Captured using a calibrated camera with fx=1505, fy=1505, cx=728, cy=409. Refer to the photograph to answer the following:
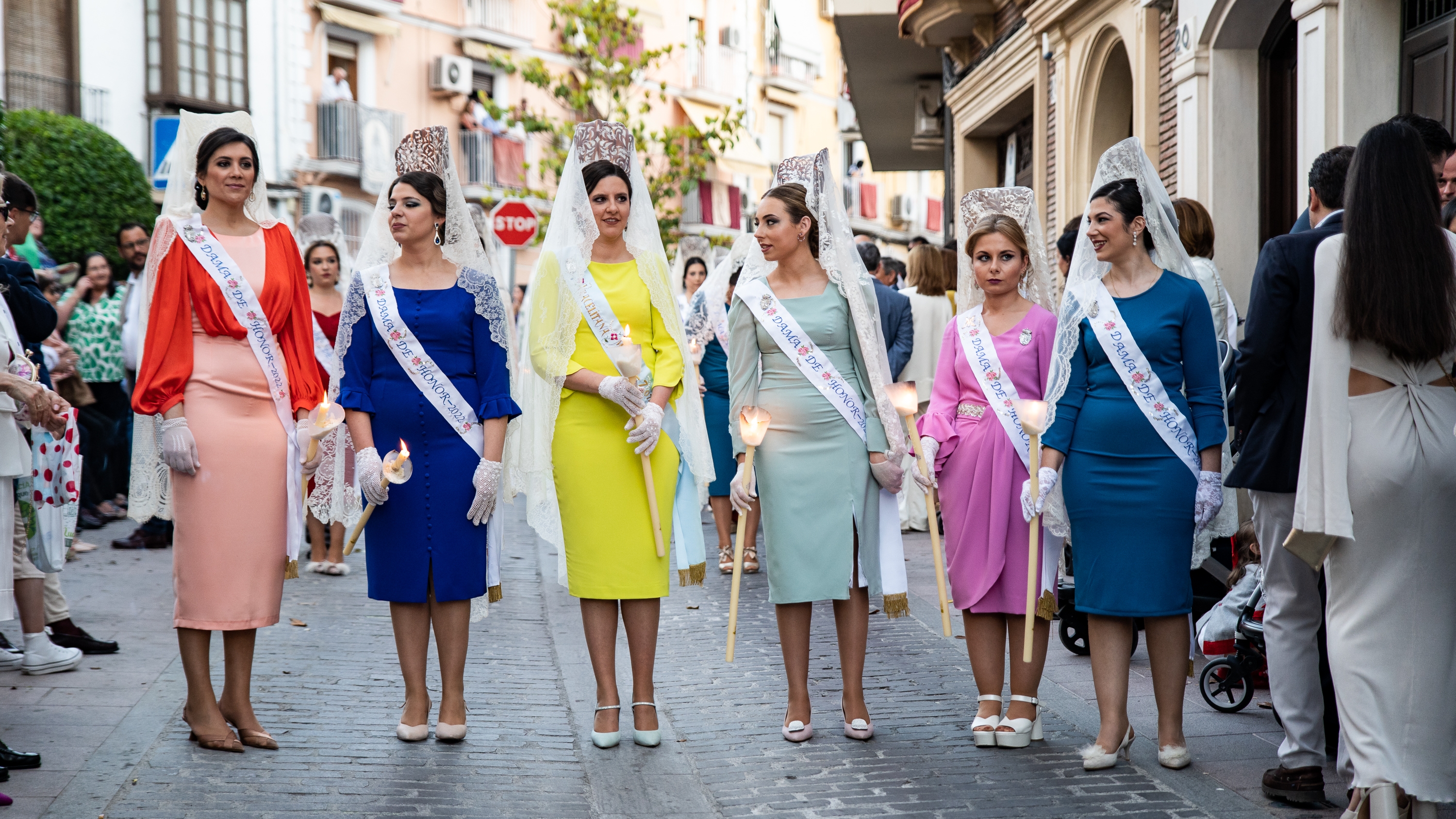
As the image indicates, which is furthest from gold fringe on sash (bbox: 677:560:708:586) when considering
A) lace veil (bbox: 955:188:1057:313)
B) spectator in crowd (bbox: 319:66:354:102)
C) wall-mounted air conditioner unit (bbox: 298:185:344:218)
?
spectator in crowd (bbox: 319:66:354:102)

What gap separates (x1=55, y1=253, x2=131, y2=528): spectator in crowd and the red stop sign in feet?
25.6

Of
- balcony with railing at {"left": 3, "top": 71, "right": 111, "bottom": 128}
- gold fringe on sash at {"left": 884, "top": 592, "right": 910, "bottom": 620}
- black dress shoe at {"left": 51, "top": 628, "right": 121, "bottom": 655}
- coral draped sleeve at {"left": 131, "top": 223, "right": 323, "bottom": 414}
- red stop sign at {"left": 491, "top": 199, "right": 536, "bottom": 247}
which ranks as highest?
balcony with railing at {"left": 3, "top": 71, "right": 111, "bottom": 128}

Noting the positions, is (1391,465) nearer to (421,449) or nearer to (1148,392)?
(1148,392)

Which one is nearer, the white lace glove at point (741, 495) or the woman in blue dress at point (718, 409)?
the white lace glove at point (741, 495)

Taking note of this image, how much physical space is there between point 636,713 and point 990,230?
2.18m

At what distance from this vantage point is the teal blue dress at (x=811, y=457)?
5.48 m

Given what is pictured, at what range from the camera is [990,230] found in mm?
5516

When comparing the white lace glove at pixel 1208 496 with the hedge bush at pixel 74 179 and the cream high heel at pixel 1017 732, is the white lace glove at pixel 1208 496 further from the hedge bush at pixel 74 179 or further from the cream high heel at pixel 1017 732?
the hedge bush at pixel 74 179

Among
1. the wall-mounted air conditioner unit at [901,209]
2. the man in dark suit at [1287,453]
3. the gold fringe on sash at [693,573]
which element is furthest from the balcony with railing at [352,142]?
the man in dark suit at [1287,453]

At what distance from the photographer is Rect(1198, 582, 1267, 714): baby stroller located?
5742 mm

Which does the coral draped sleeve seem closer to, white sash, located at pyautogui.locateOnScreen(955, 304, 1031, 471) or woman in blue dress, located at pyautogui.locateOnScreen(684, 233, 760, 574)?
white sash, located at pyautogui.locateOnScreen(955, 304, 1031, 471)

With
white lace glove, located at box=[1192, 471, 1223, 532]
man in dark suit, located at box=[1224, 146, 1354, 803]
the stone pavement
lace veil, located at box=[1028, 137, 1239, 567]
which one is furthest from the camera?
lace veil, located at box=[1028, 137, 1239, 567]

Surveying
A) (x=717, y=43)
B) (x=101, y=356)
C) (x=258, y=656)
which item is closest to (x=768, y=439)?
(x=258, y=656)

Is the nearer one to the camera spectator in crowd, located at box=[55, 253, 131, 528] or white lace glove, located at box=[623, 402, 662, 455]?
white lace glove, located at box=[623, 402, 662, 455]
